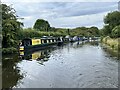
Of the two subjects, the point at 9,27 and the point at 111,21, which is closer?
the point at 9,27

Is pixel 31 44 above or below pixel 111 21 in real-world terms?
below

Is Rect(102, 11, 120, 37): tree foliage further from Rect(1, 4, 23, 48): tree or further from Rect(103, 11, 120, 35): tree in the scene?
Rect(1, 4, 23, 48): tree

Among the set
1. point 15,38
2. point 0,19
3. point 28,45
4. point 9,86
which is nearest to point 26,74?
point 9,86

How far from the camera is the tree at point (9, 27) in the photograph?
33203 mm

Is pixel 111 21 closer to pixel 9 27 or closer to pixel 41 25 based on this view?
pixel 9 27

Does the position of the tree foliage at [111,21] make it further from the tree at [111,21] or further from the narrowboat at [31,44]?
the narrowboat at [31,44]

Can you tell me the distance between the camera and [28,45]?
1607 inches

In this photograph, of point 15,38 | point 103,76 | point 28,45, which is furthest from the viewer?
point 28,45

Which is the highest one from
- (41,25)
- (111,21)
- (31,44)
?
(41,25)

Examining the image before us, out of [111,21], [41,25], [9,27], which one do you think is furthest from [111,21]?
[41,25]

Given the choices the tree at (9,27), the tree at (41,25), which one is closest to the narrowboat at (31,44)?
the tree at (9,27)

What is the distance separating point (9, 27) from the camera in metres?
33.4

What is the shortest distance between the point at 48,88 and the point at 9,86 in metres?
2.41

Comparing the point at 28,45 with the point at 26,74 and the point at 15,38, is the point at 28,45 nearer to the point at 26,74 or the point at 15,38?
the point at 15,38
